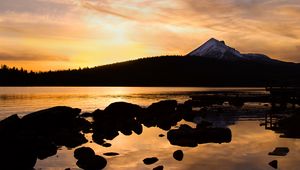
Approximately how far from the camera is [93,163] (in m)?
21.5

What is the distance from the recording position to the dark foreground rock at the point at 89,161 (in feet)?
69.9

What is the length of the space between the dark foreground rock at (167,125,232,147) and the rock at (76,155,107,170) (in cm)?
853

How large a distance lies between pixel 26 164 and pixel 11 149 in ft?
3.87

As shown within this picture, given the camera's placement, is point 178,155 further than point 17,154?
Yes

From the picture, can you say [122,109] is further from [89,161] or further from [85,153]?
[89,161]

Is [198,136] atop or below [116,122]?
atop

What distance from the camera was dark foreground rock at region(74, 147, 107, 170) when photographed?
21297 millimetres

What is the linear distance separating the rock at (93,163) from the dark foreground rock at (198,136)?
8531 millimetres

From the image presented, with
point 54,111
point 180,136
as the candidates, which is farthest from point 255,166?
point 54,111

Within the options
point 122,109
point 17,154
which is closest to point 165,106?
point 122,109

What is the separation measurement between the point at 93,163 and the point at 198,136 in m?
10.7

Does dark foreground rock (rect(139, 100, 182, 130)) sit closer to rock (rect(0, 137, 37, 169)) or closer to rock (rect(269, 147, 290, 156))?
rock (rect(269, 147, 290, 156))

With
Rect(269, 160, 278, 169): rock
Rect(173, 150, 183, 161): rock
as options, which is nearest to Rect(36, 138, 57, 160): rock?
Rect(173, 150, 183, 161): rock

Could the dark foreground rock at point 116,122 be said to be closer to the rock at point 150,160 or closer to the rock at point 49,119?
the rock at point 49,119
